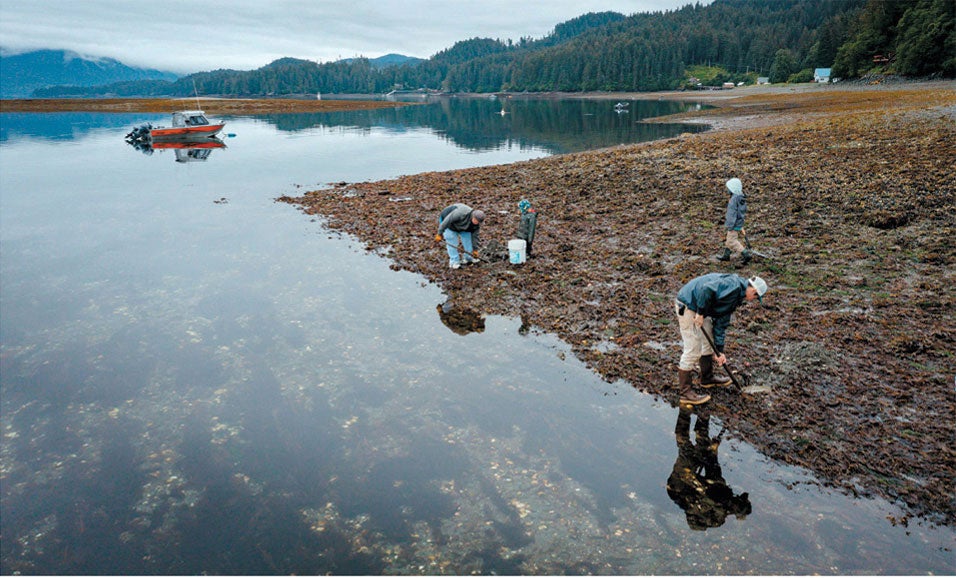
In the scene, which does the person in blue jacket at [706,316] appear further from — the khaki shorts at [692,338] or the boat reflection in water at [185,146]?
the boat reflection in water at [185,146]

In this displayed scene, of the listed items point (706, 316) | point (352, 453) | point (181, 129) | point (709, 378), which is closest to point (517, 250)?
point (709, 378)

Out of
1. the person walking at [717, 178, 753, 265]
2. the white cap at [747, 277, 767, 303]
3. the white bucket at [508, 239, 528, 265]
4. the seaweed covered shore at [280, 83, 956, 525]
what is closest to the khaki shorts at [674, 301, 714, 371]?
the seaweed covered shore at [280, 83, 956, 525]

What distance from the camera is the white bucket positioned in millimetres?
15945

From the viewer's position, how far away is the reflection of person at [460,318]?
1283 centimetres

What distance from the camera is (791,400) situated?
9039 mm

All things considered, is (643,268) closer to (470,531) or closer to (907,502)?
(907,502)

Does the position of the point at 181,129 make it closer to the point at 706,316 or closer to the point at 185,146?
the point at 185,146

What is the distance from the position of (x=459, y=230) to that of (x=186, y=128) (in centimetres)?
5380

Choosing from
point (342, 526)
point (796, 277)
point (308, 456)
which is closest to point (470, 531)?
point (342, 526)

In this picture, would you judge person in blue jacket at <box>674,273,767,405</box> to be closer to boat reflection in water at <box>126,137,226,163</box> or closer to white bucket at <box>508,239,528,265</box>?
white bucket at <box>508,239,528,265</box>

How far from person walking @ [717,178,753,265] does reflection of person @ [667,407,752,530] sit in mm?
7353

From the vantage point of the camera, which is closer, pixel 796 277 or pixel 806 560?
pixel 806 560

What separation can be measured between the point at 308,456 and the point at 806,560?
6950 millimetres

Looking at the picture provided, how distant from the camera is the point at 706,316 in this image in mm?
8945
